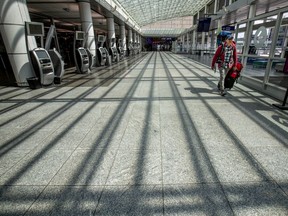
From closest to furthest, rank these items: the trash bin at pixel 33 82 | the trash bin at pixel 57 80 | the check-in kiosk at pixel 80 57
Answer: the trash bin at pixel 33 82 < the trash bin at pixel 57 80 < the check-in kiosk at pixel 80 57

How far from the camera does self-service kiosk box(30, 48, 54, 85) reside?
6086 mm

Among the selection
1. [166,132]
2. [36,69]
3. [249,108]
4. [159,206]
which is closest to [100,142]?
[166,132]

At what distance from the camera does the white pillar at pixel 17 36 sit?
5.65 metres

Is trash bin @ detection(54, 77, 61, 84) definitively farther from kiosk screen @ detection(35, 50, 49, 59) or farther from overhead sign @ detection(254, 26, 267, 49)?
overhead sign @ detection(254, 26, 267, 49)

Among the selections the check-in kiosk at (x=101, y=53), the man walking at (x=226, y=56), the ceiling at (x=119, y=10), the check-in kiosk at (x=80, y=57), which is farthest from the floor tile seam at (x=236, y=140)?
the check-in kiosk at (x=101, y=53)

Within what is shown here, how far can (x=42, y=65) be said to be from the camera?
6211 millimetres

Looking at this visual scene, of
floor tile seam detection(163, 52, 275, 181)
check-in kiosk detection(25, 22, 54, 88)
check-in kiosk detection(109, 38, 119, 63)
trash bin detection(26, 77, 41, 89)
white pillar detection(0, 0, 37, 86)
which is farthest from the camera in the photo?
check-in kiosk detection(109, 38, 119, 63)

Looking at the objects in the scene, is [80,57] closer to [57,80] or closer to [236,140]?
[57,80]

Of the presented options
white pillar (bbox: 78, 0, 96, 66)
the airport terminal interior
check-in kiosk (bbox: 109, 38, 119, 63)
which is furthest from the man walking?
check-in kiosk (bbox: 109, 38, 119, 63)

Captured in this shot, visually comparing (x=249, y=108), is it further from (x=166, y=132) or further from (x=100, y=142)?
(x=100, y=142)

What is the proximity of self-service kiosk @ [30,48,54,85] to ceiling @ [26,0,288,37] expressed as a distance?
635 cm

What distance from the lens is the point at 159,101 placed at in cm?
487

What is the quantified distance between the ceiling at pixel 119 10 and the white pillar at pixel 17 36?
597 cm

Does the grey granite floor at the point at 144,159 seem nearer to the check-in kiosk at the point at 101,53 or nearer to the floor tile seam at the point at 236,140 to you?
the floor tile seam at the point at 236,140
